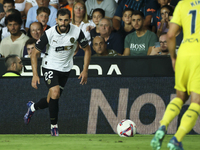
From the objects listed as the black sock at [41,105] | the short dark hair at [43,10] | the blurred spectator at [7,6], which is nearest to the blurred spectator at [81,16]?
the short dark hair at [43,10]

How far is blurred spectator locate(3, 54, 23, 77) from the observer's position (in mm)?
6566

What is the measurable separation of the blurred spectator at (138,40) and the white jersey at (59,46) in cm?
166

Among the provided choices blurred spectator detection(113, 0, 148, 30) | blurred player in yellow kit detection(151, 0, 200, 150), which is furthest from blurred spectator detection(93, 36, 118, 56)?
blurred player in yellow kit detection(151, 0, 200, 150)

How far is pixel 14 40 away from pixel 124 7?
2.88 m

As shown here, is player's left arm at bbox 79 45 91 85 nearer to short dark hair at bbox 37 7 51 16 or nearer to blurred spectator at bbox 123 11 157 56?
blurred spectator at bbox 123 11 157 56

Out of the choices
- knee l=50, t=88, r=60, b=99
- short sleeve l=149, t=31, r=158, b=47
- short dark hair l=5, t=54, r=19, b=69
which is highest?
short sleeve l=149, t=31, r=158, b=47

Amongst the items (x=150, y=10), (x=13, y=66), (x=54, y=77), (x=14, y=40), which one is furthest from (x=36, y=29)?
(x=150, y=10)

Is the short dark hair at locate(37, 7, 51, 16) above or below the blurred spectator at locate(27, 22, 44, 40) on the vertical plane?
above

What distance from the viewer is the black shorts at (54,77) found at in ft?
19.1

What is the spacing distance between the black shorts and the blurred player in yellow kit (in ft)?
8.68

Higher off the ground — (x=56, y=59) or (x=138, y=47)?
(x=138, y=47)

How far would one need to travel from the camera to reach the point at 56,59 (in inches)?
236

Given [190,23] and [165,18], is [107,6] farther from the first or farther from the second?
[190,23]

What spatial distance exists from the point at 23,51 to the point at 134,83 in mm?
2857
